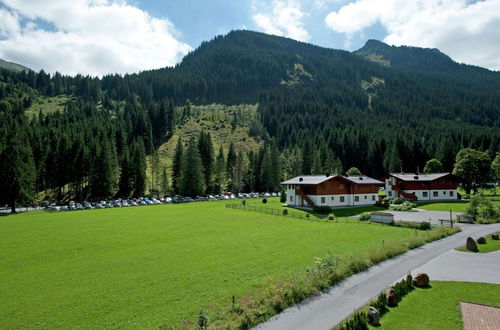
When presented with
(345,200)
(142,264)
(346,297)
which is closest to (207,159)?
(345,200)

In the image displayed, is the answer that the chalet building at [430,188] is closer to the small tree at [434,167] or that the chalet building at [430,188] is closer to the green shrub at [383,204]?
the green shrub at [383,204]

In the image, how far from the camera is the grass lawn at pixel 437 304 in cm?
1344

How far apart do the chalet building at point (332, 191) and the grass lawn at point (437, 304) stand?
42.6 meters

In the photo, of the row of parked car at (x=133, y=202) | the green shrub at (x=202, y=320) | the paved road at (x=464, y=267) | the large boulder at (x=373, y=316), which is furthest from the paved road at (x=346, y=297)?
the row of parked car at (x=133, y=202)

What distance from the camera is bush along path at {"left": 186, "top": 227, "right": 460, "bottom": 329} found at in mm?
14102

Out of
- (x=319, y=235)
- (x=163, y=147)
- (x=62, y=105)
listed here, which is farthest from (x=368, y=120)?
(x=62, y=105)

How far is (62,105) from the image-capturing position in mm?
188750

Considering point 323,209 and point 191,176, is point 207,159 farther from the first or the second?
point 323,209

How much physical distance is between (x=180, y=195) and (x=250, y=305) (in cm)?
7530

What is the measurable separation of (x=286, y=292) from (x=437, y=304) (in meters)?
8.01

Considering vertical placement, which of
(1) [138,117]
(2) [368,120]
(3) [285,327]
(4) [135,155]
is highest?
(2) [368,120]

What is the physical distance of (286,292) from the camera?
54.2ft

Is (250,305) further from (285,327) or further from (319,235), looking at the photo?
(319,235)

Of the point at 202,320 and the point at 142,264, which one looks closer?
the point at 202,320
